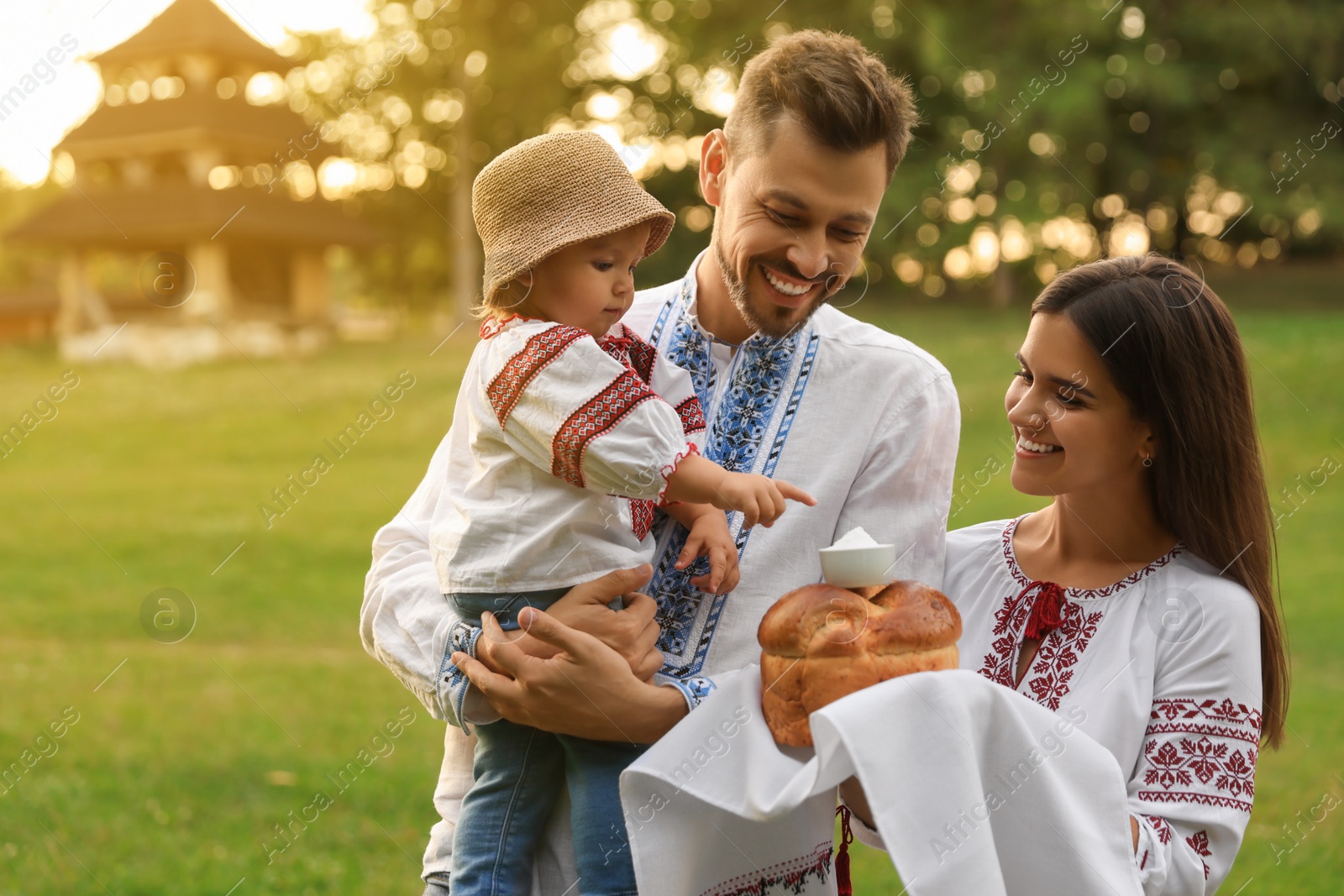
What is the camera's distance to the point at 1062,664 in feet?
8.40

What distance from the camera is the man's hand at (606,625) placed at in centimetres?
227

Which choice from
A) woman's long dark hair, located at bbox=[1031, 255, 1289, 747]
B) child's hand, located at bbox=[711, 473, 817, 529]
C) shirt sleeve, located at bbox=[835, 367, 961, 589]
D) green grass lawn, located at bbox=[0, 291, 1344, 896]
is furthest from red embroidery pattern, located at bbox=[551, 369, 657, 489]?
green grass lawn, located at bbox=[0, 291, 1344, 896]

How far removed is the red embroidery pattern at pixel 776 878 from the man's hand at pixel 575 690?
12.4 inches

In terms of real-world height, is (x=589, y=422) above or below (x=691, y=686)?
above

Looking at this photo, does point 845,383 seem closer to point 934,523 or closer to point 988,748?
point 934,523

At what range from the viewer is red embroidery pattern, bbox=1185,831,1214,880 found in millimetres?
2262

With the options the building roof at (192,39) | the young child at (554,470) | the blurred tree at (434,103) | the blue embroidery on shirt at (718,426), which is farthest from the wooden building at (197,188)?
the young child at (554,470)

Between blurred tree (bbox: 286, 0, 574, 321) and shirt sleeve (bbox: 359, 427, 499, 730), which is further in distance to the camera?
blurred tree (bbox: 286, 0, 574, 321)

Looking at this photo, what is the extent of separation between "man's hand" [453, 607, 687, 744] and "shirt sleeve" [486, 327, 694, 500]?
0.28 meters

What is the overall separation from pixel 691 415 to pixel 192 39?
88.2 ft

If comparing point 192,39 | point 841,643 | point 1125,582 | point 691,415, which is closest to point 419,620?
point 691,415

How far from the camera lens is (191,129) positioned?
81.9ft

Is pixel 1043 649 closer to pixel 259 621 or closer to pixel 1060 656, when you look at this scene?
pixel 1060 656

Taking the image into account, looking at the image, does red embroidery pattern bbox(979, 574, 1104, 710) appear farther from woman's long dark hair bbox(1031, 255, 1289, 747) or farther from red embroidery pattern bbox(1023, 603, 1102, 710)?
woman's long dark hair bbox(1031, 255, 1289, 747)
